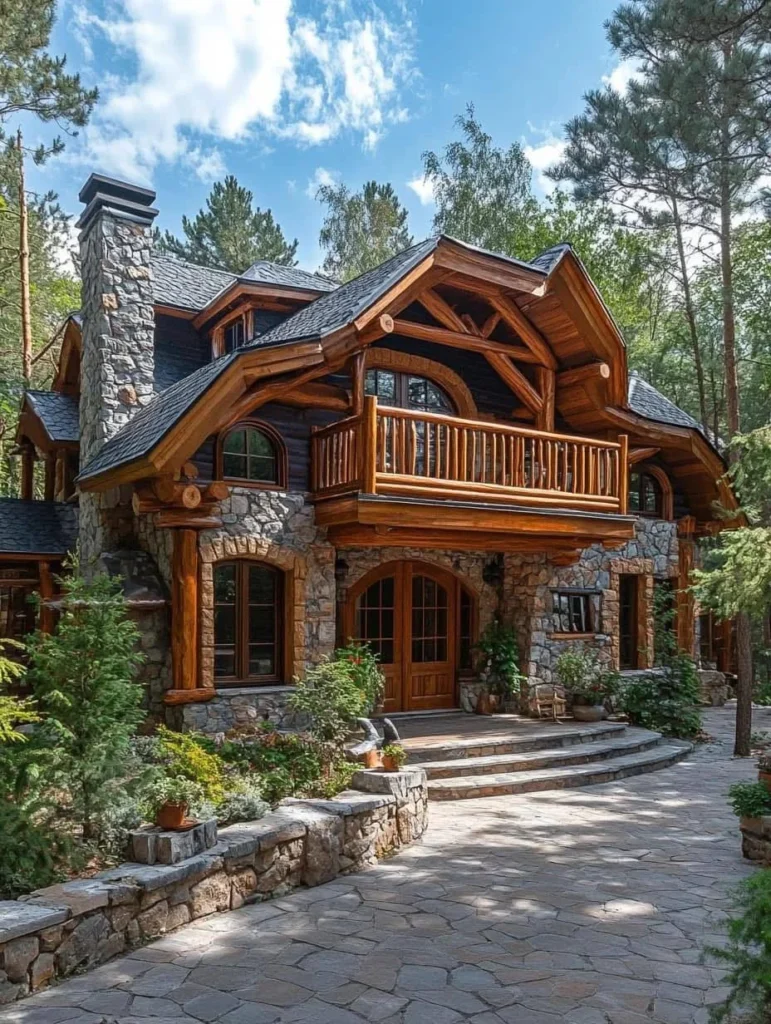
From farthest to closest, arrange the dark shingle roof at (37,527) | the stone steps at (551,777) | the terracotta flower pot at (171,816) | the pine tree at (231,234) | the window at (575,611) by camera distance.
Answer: the pine tree at (231,234) → the window at (575,611) → the dark shingle roof at (37,527) → the stone steps at (551,777) → the terracotta flower pot at (171,816)

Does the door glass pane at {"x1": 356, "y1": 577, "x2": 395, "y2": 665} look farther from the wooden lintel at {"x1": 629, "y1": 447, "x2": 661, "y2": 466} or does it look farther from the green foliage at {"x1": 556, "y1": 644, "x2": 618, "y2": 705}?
the wooden lintel at {"x1": 629, "y1": 447, "x2": 661, "y2": 466}

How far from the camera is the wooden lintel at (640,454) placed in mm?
12523

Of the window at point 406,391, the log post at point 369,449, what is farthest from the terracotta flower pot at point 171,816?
the window at point 406,391

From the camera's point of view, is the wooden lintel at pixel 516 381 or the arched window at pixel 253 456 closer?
the arched window at pixel 253 456

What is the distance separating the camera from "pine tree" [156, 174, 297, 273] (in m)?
26.9

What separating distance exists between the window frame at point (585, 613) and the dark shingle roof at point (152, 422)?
6.15 metres

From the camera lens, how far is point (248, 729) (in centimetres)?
792

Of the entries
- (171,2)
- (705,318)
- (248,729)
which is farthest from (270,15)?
(705,318)

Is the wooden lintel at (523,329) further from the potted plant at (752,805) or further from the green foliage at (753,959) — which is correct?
the green foliage at (753,959)

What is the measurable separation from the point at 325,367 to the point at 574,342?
4.00 metres

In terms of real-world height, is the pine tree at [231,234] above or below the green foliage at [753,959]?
above

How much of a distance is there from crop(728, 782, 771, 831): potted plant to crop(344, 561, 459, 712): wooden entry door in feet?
17.4

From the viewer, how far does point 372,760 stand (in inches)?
289

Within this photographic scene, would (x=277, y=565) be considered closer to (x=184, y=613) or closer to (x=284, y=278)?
(x=184, y=613)
